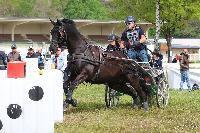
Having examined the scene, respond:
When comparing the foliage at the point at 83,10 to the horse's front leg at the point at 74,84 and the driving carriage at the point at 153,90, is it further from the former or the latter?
the horse's front leg at the point at 74,84

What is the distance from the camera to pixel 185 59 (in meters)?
28.6

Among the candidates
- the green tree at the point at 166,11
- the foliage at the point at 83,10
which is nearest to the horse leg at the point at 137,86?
the green tree at the point at 166,11

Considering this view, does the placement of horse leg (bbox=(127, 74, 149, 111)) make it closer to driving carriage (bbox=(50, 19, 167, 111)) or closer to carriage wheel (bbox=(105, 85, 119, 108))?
driving carriage (bbox=(50, 19, 167, 111))

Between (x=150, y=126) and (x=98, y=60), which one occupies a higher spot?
(x=98, y=60)

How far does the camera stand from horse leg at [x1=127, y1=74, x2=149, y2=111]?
49.5 feet

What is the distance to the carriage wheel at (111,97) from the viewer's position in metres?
15.9

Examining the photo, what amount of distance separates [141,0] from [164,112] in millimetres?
42929

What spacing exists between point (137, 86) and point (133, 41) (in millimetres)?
1135

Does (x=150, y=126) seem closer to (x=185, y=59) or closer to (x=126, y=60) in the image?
(x=126, y=60)

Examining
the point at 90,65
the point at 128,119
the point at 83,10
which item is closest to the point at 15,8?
the point at 83,10

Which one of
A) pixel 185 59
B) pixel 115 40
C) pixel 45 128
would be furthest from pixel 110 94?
pixel 185 59

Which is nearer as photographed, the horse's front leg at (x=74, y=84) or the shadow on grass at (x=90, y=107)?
the horse's front leg at (x=74, y=84)

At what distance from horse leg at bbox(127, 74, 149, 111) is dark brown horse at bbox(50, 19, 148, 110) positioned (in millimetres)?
271

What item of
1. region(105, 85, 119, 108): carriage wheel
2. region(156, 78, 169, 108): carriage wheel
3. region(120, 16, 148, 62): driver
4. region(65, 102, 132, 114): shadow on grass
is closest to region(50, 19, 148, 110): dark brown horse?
region(120, 16, 148, 62): driver
